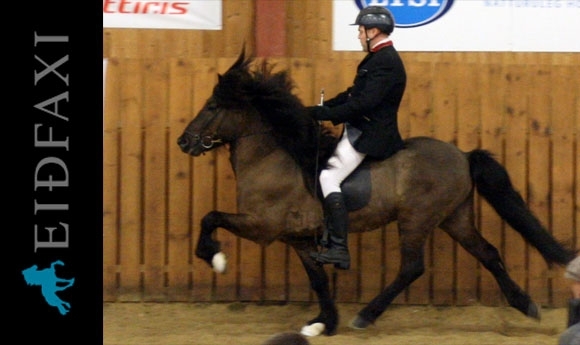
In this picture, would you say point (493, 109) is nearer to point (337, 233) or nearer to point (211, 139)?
point (337, 233)

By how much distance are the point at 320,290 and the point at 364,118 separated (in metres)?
1.47

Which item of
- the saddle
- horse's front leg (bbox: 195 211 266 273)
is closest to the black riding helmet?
the saddle

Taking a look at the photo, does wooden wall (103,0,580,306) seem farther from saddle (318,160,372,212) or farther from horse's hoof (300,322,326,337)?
saddle (318,160,372,212)

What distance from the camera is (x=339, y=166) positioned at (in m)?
8.49

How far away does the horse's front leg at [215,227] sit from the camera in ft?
27.5

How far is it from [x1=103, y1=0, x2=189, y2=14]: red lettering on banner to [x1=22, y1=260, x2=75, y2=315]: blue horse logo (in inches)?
115

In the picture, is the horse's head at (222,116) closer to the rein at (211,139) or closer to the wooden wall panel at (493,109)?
the rein at (211,139)

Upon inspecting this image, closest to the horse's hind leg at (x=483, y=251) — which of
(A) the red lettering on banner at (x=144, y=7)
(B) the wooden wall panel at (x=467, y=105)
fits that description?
(B) the wooden wall panel at (x=467, y=105)

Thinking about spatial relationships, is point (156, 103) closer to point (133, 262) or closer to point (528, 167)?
point (133, 262)

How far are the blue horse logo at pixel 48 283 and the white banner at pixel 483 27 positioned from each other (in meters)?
3.52

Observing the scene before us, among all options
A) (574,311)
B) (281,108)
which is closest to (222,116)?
(281,108)

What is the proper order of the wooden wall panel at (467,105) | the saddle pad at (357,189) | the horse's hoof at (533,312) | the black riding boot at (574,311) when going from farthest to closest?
1. the wooden wall panel at (467,105)
2. the horse's hoof at (533,312)
3. the saddle pad at (357,189)
4. the black riding boot at (574,311)

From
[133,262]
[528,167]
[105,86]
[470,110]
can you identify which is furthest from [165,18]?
[528,167]

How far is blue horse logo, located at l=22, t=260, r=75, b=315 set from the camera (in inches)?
324
